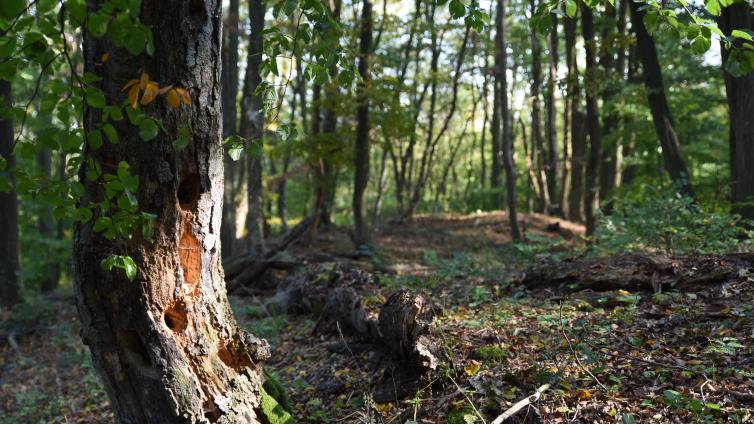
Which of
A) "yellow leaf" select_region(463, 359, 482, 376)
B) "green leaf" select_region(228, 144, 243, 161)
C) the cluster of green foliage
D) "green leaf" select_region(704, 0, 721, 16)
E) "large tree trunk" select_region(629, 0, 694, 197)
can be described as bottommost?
"yellow leaf" select_region(463, 359, 482, 376)

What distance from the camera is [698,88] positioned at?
16516 mm

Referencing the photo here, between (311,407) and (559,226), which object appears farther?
(559,226)

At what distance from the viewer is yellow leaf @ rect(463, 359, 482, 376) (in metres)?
4.08

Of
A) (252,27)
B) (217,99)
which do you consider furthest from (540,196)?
(217,99)

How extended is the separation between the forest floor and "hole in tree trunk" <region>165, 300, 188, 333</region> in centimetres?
143

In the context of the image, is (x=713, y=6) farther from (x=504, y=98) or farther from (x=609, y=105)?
(x=609, y=105)

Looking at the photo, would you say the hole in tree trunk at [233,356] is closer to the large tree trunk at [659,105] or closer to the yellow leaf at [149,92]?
the yellow leaf at [149,92]

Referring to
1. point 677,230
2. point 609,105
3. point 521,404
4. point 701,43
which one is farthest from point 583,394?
point 609,105

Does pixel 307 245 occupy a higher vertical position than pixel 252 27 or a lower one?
lower

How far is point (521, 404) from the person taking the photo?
138 inches

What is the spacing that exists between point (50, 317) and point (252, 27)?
698 cm

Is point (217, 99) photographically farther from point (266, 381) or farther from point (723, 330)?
point (723, 330)

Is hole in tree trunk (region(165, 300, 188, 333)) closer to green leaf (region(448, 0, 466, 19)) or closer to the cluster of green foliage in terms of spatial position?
green leaf (region(448, 0, 466, 19))

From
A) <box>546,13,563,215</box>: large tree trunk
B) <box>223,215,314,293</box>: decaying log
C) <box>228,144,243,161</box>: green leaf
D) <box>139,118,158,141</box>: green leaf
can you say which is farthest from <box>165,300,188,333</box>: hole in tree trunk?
<box>546,13,563,215</box>: large tree trunk
